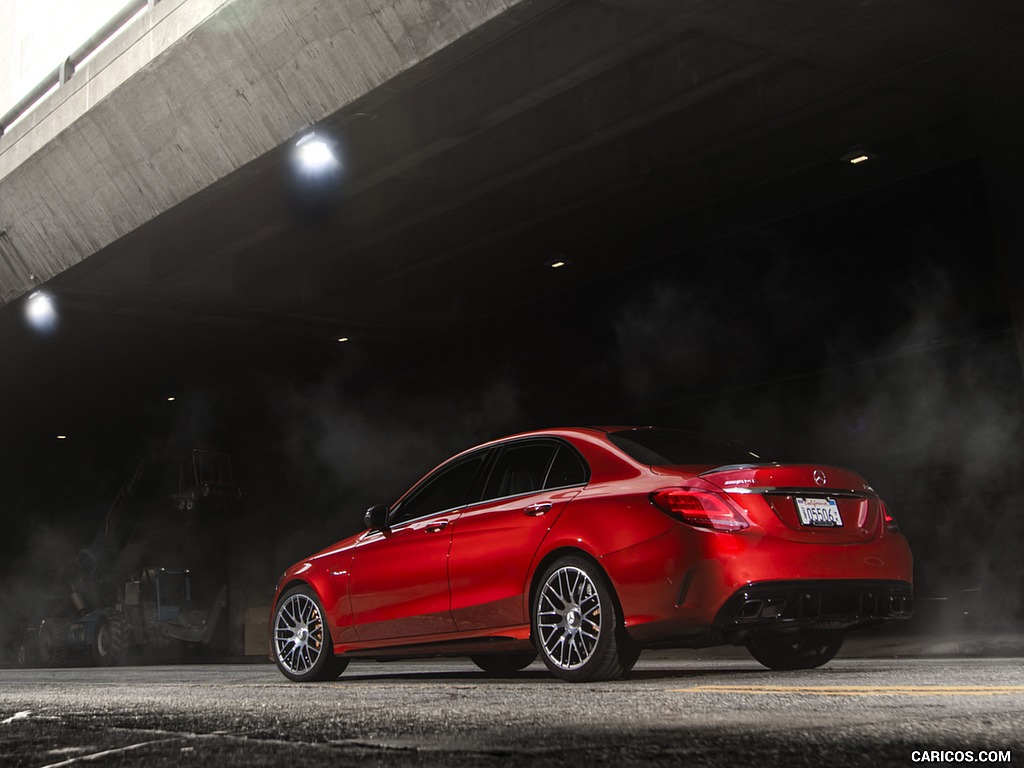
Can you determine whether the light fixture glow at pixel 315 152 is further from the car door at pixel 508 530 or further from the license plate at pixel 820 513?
the license plate at pixel 820 513

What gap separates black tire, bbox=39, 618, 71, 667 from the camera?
22938 millimetres

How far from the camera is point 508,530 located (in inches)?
261

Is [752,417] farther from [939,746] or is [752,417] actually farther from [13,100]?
[939,746]

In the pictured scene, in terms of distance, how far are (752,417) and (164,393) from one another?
13.8 metres

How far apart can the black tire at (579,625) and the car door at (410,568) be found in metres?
0.84

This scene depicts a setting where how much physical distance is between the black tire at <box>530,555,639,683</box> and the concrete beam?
15.7 feet

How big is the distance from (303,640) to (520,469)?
7.04 feet

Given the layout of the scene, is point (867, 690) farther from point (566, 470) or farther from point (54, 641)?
point (54, 641)

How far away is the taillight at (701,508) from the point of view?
5816 millimetres

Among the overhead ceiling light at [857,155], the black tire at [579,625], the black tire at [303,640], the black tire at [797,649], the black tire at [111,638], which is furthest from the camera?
the black tire at [111,638]

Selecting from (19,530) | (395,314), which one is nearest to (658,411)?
(395,314)

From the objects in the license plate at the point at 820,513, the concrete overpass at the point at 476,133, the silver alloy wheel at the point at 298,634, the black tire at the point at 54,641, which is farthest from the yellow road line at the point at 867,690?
the black tire at the point at 54,641

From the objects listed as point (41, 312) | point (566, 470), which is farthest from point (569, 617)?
point (41, 312)

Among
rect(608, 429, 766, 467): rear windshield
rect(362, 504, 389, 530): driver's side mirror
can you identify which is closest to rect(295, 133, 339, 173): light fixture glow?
rect(362, 504, 389, 530): driver's side mirror
